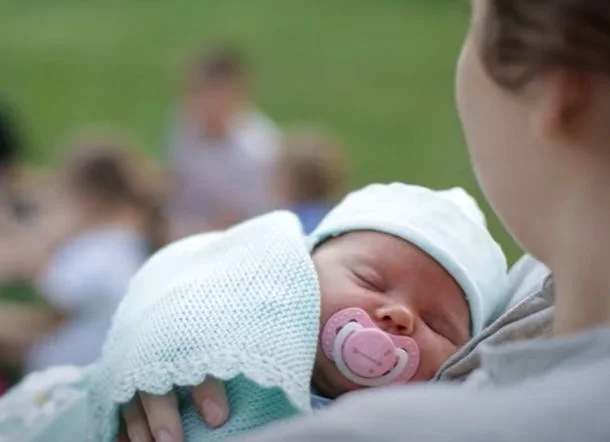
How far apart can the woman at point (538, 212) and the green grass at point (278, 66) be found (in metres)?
4.08

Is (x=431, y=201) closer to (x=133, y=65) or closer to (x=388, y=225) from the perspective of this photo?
(x=388, y=225)

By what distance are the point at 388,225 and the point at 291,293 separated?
0.16 meters

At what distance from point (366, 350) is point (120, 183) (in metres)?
2.59

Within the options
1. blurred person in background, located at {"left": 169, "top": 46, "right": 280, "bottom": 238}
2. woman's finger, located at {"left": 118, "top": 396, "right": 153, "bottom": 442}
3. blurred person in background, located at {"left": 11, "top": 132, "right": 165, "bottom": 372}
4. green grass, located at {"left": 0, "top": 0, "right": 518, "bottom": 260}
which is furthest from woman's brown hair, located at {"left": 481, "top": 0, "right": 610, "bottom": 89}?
green grass, located at {"left": 0, "top": 0, "right": 518, "bottom": 260}

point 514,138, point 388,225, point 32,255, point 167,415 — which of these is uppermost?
point 514,138

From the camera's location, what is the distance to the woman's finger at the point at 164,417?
3.84ft

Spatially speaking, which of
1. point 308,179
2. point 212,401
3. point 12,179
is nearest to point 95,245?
point 308,179

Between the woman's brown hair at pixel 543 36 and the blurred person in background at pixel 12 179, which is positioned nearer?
the woman's brown hair at pixel 543 36

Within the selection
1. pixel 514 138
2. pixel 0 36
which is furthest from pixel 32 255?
pixel 0 36

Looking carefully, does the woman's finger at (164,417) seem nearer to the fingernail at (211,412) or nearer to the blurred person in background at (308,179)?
the fingernail at (211,412)

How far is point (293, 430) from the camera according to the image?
820 mm

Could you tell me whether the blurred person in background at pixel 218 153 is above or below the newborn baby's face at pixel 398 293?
below

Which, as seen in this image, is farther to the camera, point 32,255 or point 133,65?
point 133,65

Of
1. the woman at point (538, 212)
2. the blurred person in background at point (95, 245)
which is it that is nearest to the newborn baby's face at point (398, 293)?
the woman at point (538, 212)
